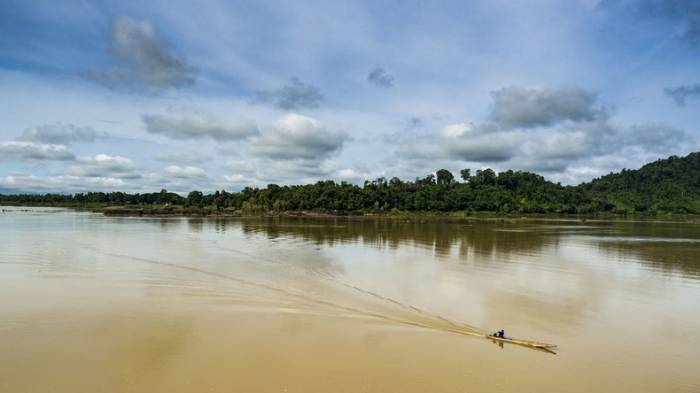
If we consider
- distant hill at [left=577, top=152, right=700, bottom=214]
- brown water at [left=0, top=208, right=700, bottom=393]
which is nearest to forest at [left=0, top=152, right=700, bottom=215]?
distant hill at [left=577, top=152, right=700, bottom=214]

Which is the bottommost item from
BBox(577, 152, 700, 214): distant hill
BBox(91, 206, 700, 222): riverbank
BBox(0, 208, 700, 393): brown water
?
BBox(0, 208, 700, 393): brown water

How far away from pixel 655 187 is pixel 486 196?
7476 centimetres

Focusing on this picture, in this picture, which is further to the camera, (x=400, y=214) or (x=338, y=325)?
→ (x=400, y=214)

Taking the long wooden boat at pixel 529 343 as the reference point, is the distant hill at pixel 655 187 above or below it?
above

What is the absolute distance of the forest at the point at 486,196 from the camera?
128 m

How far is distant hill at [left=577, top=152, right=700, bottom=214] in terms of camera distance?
136375 mm

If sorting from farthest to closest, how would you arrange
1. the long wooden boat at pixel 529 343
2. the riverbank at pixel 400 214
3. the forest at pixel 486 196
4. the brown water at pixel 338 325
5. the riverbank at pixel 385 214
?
the forest at pixel 486 196 → the riverbank at pixel 400 214 → the riverbank at pixel 385 214 → the long wooden boat at pixel 529 343 → the brown water at pixel 338 325

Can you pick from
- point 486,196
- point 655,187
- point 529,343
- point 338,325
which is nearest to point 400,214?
point 486,196

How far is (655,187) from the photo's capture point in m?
159

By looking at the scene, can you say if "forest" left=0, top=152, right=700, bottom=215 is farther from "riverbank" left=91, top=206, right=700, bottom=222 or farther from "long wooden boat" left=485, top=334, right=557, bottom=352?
"long wooden boat" left=485, top=334, right=557, bottom=352

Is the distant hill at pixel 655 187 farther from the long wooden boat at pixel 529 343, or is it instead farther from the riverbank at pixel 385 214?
the long wooden boat at pixel 529 343

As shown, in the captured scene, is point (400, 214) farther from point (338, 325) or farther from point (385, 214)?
point (338, 325)

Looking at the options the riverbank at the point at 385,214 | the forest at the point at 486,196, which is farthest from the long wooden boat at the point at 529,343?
the forest at the point at 486,196

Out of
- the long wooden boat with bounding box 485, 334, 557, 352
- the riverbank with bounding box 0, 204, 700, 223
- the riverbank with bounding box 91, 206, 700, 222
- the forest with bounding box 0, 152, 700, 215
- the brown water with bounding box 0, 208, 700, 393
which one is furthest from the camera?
the forest with bounding box 0, 152, 700, 215
